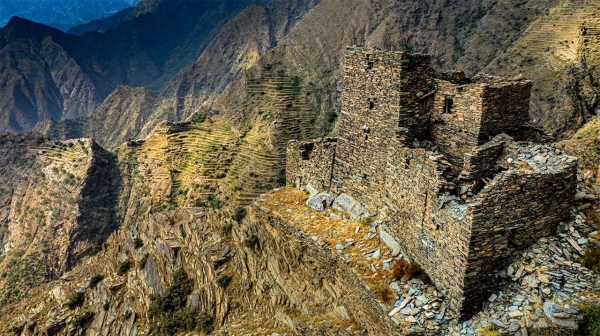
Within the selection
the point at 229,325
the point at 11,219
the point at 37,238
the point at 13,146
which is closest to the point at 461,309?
the point at 229,325

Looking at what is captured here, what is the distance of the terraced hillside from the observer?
61.6 meters

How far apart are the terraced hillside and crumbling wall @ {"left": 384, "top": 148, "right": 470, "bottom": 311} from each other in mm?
50893

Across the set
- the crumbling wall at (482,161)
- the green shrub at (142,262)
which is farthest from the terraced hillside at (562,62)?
the green shrub at (142,262)

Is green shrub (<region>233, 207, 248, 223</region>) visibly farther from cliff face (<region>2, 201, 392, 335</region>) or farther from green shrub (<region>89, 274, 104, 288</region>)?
green shrub (<region>89, 274, 104, 288</region>)

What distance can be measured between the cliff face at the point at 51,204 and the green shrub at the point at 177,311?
51418 millimetres

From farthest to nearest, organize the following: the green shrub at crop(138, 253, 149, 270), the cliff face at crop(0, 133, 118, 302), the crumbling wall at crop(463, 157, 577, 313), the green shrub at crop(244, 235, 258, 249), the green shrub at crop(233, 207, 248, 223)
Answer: the cliff face at crop(0, 133, 118, 302)
the green shrub at crop(138, 253, 149, 270)
the green shrub at crop(233, 207, 248, 223)
the green shrub at crop(244, 235, 258, 249)
the crumbling wall at crop(463, 157, 577, 313)

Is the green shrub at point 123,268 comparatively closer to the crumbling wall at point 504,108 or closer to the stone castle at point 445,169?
the stone castle at point 445,169

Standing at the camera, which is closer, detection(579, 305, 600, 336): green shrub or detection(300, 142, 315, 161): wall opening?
detection(579, 305, 600, 336): green shrub

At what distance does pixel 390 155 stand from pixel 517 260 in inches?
199

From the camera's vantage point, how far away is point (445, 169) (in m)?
12.5

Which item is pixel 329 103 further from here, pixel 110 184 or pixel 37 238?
pixel 37 238

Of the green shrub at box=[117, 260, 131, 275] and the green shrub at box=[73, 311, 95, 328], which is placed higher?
the green shrub at box=[117, 260, 131, 275]

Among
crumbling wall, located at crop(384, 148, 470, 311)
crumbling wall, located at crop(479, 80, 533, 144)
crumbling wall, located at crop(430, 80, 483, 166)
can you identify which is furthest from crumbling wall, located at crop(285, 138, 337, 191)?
crumbling wall, located at crop(479, 80, 533, 144)

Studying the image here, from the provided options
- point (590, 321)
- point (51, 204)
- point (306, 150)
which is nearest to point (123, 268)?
point (306, 150)
